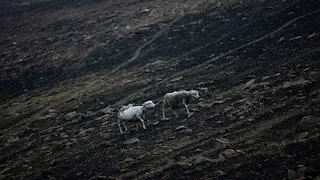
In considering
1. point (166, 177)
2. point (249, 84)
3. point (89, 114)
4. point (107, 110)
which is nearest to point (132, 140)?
point (166, 177)

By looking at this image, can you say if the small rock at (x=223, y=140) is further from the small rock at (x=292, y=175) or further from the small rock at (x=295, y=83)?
the small rock at (x=295, y=83)

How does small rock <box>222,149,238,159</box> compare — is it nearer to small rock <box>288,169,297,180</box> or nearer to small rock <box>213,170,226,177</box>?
small rock <box>213,170,226,177</box>

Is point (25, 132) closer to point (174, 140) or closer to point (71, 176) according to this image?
point (71, 176)

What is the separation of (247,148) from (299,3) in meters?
13.4

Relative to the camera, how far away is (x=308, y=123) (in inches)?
356

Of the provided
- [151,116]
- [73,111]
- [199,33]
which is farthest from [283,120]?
[199,33]

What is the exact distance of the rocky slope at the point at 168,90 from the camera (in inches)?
361

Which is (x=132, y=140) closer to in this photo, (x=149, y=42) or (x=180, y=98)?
(x=180, y=98)

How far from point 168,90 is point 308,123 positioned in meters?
6.97

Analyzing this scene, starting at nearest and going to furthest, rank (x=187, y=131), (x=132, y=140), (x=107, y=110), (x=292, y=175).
→ (x=292, y=175) < (x=187, y=131) < (x=132, y=140) < (x=107, y=110)

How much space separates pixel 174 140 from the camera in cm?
1071

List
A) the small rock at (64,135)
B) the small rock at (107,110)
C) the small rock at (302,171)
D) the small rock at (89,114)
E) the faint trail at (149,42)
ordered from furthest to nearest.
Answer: the faint trail at (149,42)
the small rock at (89,114)
the small rock at (107,110)
the small rock at (64,135)
the small rock at (302,171)

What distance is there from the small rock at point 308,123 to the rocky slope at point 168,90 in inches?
0.9

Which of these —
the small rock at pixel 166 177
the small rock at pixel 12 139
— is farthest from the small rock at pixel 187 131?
the small rock at pixel 12 139
